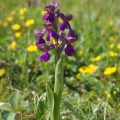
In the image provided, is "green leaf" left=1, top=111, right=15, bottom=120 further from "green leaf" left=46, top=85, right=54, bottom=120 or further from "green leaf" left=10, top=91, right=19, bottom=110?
"green leaf" left=46, top=85, right=54, bottom=120

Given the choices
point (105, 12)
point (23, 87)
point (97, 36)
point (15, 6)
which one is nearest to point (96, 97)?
point (23, 87)

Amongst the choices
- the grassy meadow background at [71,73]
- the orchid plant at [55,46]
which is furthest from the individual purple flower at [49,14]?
the grassy meadow background at [71,73]

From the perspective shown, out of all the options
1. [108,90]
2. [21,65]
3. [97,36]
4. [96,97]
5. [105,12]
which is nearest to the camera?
[108,90]

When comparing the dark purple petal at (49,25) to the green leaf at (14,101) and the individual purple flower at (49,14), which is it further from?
the green leaf at (14,101)

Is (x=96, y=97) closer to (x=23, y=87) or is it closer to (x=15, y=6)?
(x=23, y=87)

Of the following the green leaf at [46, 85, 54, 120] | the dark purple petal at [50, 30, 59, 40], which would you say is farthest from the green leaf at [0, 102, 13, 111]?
the dark purple petal at [50, 30, 59, 40]

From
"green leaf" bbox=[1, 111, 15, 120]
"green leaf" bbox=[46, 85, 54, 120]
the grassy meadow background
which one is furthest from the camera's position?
the grassy meadow background

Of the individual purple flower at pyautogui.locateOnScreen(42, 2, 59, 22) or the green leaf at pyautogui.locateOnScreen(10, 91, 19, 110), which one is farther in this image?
the green leaf at pyautogui.locateOnScreen(10, 91, 19, 110)

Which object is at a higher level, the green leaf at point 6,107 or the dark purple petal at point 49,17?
the dark purple petal at point 49,17
